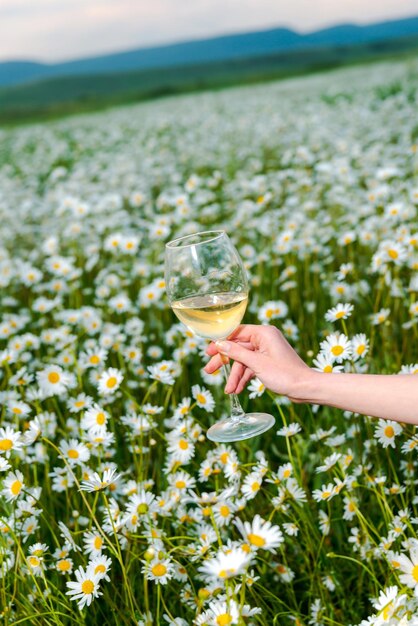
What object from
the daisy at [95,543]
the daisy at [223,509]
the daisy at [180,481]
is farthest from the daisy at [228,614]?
the daisy at [180,481]

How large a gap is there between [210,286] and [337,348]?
38 cm

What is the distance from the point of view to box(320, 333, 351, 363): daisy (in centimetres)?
190

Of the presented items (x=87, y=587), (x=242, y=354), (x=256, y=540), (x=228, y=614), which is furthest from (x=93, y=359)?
(x=256, y=540)

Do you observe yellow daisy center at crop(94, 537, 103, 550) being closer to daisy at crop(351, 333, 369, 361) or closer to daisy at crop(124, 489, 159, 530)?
daisy at crop(124, 489, 159, 530)

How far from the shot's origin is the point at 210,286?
1.79m

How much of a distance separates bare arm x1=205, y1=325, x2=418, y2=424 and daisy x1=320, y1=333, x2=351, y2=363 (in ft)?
0.65

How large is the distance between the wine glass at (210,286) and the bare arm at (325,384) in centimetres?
6

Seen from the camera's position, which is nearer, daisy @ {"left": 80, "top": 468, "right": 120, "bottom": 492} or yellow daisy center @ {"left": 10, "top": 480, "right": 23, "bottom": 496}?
daisy @ {"left": 80, "top": 468, "right": 120, "bottom": 492}

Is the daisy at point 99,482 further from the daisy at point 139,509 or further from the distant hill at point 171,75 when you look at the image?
the distant hill at point 171,75

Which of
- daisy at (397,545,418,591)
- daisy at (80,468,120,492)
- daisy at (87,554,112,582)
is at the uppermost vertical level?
daisy at (80,468,120,492)

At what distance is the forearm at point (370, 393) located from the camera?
4.85 ft

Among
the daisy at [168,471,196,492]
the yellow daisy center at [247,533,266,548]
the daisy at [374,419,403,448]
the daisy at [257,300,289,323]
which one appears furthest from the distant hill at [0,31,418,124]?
the yellow daisy center at [247,533,266,548]

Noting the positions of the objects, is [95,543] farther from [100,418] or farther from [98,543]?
[100,418]

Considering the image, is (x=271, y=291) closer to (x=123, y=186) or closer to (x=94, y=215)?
(x=94, y=215)
